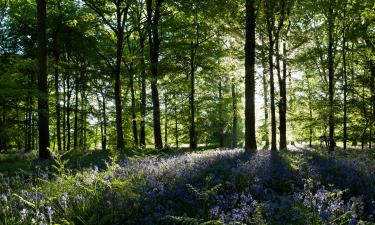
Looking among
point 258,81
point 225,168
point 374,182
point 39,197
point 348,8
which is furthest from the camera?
point 258,81

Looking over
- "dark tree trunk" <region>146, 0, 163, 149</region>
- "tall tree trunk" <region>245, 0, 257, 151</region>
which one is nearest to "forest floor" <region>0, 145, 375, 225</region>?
"tall tree trunk" <region>245, 0, 257, 151</region>

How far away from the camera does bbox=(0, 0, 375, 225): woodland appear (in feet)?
17.3

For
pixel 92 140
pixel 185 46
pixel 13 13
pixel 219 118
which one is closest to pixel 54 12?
pixel 13 13

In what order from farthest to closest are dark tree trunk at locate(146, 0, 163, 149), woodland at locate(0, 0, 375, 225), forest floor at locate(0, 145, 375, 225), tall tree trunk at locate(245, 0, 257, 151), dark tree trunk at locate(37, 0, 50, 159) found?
1. dark tree trunk at locate(146, 0, 163, 149)
2. dark tree trunk at locate(37, 0, 50, 159)
3. tall tree trunk at locate(245, 0, 257, 151)
4. woodland at locate(0, 0, 375, 225)
5. forest floor at locate(0, 145, 375, 225)

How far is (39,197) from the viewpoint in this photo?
5.70m

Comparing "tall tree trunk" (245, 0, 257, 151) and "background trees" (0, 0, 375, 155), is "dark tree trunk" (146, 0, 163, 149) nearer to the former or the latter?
"background trees" (0, 0, 375, 155)

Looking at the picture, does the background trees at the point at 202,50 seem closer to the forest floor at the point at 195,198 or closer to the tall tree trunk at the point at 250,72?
the tall tree trunk at the point at 250,72

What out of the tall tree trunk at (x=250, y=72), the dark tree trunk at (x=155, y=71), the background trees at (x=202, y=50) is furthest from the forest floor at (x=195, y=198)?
the dark tree trunk at (x=155, y=71)

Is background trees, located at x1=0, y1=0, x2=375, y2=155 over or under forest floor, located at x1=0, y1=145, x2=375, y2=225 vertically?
over

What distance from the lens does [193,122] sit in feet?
89.7

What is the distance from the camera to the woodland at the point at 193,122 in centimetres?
527

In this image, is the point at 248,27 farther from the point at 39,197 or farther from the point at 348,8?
the point at 39,197

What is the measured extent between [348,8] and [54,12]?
20.3m

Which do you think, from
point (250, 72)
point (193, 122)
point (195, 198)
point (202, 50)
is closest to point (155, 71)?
point (193, 122)
